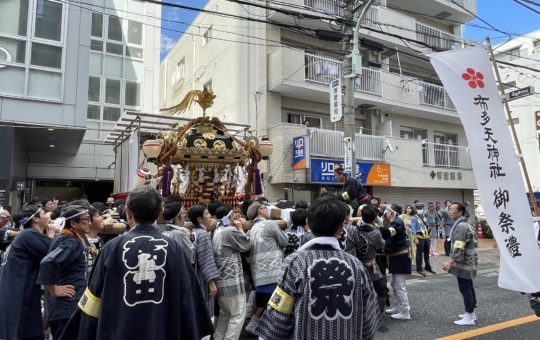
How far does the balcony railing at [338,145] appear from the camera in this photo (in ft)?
44.3

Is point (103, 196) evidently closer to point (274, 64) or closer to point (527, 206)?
point (274, 64)

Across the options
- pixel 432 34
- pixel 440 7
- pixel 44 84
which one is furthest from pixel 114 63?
pixel 440 7

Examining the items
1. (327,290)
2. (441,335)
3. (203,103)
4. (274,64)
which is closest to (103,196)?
(274,64)

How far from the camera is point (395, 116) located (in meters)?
17.3

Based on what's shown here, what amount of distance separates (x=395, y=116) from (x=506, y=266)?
1443cm

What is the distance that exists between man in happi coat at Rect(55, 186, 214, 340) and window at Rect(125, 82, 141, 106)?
15.6 m

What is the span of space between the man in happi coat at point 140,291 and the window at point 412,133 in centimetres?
1672

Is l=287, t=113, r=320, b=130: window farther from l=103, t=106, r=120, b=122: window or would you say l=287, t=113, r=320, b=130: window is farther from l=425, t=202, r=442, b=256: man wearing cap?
l=103, t=106, r=120, b=122: window

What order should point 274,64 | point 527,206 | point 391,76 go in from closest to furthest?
point 527,206, point 274,64, point 391,76

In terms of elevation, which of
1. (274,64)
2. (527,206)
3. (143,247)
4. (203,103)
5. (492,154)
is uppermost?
(274,64)

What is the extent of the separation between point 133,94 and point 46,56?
642 cm

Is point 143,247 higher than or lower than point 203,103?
lower

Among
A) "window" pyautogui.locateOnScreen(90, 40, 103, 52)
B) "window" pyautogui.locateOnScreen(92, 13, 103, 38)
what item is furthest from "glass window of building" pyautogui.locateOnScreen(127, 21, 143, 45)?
"window" pyautogui.locateOnScreen(90, 40, 103, 52)

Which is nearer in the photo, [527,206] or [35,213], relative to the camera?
[527,206]
